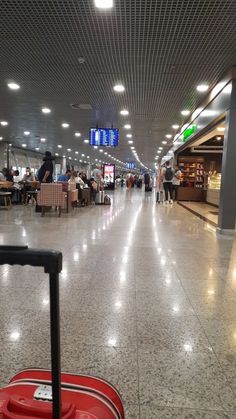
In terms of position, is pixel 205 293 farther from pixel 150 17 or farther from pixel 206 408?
pixel 150 17

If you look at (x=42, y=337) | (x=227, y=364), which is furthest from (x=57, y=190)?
(x=227, y=364)

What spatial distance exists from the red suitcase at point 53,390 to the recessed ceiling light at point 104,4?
14.6 ft

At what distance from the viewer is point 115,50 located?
570cm

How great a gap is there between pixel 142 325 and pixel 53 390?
1.59 metres

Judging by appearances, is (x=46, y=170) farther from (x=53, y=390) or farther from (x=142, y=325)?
(x=53, y=390)

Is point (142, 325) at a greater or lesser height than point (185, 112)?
lesser

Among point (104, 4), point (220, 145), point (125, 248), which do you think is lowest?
point (125, 248)

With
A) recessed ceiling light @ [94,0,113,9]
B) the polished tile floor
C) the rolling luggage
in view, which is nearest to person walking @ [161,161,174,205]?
the rolling luggage

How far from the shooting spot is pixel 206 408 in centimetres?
164

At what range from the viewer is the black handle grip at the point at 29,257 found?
98 cm

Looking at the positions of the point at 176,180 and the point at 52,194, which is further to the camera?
the point at 176,180

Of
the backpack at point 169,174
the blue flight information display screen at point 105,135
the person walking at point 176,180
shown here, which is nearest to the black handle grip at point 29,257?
the blue flight information display screen at point 105,135

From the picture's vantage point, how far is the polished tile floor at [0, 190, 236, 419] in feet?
5.81

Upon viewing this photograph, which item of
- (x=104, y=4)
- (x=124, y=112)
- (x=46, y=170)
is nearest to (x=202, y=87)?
(x=124, y=112)
